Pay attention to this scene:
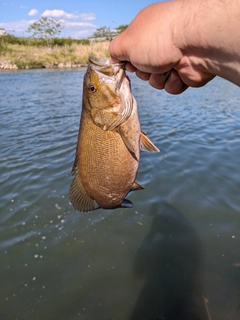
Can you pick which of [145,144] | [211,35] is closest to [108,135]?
[145,144]

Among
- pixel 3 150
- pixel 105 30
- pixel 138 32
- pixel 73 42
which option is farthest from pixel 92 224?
pixel 105 30

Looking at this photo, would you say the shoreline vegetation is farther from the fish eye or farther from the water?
the fish eye

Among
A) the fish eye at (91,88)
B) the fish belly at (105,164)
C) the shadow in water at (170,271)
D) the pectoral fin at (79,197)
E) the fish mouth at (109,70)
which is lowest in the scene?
the shadow in water at (170,271)

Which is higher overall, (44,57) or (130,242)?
(44,57)

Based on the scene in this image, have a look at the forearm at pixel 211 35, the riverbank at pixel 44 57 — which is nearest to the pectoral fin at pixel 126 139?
the forearm at pixel 211 35

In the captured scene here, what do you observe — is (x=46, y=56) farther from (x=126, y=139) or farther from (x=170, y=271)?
(x=126, y=139)

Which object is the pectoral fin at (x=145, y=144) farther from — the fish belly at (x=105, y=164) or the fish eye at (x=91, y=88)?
the fish eye at (x=91, y=88)

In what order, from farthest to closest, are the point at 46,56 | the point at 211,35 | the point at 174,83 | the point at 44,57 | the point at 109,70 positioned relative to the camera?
the point at 46,56 < the point at 44,57 < the point at 174,83 < the point at 109,70 < the point at 211,35

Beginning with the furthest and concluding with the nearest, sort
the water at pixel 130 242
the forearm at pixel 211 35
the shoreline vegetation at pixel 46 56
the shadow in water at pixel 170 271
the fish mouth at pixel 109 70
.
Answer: the shoreline vegetation at pixel 46 56
the water at pixel 130 242
the shadow in water at pixel 170 271
the fish mouth at pixel 109 70
the forearm at pixel 211 35
